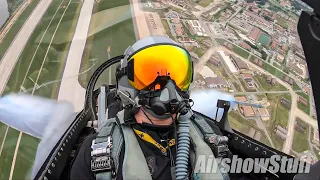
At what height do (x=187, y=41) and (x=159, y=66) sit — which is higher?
(x=159, y=66)

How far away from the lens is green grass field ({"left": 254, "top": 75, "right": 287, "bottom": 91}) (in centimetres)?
378

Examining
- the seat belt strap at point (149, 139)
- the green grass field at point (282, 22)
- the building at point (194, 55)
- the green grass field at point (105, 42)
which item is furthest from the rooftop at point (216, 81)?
the seat belt strap at point (149, 139)

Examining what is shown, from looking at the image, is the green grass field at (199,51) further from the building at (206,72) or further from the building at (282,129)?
the building at (282,129)

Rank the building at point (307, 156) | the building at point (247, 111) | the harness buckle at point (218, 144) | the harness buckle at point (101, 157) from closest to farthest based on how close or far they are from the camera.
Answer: the harness buckle at point (101, 157) < the harness buckle at point (218, 144) < the building at point (307, 156) < the building at point (247, 111)

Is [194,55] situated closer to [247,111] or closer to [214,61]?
[214,61]

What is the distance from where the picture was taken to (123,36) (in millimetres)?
4176

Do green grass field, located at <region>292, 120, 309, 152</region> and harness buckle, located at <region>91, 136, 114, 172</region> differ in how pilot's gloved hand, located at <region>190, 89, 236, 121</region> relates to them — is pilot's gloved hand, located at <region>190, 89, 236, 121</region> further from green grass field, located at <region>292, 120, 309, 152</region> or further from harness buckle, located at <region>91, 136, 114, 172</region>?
harness buckle, located at <region>91, 136, 114, 172</region>

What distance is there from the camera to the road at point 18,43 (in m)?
3.91

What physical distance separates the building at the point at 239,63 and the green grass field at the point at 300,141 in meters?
0.82

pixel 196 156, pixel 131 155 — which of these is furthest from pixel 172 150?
pixel 131 155

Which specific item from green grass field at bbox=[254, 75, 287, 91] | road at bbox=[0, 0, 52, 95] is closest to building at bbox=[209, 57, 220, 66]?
green grass field at bbox=[254, 75, 287, 91]

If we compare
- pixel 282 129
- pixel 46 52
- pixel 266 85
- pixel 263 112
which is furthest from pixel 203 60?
→ pixel 46 52

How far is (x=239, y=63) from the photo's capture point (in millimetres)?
4023

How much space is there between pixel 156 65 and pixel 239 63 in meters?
2.18
